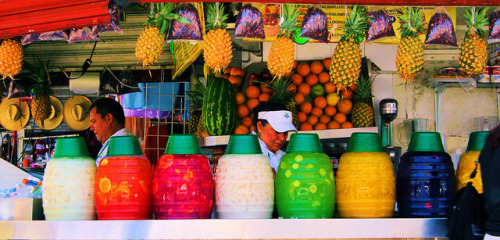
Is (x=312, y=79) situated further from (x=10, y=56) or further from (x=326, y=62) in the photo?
(x=10, y=56)

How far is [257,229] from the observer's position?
1882mm

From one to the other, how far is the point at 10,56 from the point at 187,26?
1.45m

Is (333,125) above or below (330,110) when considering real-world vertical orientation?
below

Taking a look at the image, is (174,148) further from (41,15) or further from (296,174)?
(41,15)

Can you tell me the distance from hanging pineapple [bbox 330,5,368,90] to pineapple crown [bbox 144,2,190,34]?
1.09 meters

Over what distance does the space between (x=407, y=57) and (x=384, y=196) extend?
5.53ft

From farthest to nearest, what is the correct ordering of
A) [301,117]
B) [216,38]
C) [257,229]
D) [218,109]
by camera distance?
[301,117] → [218,109] → [216,38] → [257,229]

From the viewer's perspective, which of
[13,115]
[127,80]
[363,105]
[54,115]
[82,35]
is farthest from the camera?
[54,115]

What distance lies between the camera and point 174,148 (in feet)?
6.56

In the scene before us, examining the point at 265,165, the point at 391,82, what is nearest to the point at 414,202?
the point at 265,165

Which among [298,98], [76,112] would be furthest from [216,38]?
[76,112]

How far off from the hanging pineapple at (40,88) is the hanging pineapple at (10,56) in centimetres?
288

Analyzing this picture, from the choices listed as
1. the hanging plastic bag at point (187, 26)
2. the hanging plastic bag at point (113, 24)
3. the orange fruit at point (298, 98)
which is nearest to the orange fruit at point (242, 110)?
the orange fruit at point (298, 98)

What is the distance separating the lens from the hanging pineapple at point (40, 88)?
6605 mm
